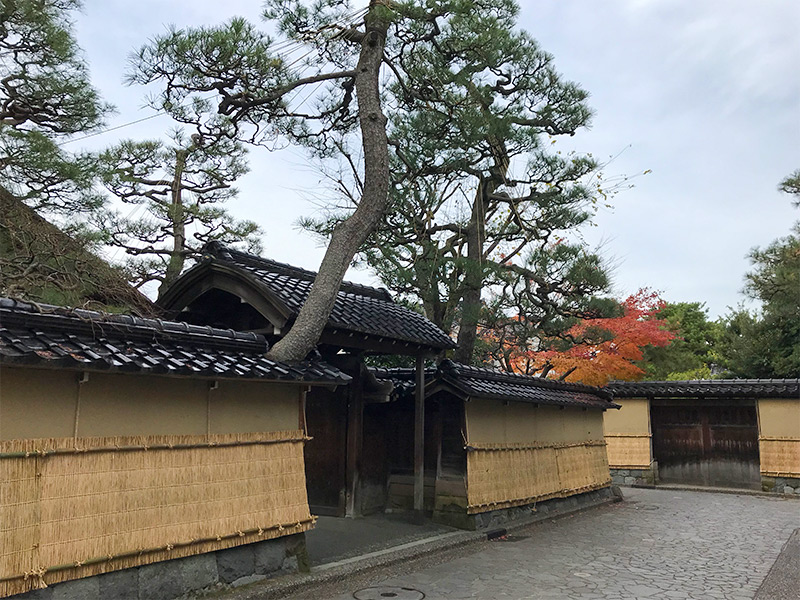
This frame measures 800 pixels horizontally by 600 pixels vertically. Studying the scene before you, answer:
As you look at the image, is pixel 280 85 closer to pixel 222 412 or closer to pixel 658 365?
pixel 222 412

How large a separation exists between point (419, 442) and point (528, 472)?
3379 millimetres

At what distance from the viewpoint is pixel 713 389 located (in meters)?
22.2

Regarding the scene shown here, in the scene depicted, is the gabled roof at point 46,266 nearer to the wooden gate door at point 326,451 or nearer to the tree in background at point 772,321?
the wooden gate door at point 326,451

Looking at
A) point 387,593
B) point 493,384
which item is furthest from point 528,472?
point 387,593

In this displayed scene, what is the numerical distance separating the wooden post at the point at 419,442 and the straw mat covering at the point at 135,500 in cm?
443

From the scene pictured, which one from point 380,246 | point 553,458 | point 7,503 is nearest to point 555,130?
point 380,246

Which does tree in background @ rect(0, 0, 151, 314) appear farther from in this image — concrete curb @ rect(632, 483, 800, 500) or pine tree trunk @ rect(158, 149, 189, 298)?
concrete curb @ rect(632, 483, 800, 500)

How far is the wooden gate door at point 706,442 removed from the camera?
2250 centimetres

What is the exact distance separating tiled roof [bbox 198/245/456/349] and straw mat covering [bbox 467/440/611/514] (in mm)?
2659

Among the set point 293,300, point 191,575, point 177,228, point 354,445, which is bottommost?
point 191,575

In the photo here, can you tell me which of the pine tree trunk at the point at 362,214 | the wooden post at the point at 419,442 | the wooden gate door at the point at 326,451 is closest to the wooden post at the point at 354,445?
the wooden gate door at the point at 326,451

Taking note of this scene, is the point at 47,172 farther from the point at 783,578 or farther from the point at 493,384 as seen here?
the point at 783,578

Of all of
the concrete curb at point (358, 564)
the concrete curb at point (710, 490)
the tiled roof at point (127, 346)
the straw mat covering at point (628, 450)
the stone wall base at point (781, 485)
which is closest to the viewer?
the tiled roof at point (127, 346)

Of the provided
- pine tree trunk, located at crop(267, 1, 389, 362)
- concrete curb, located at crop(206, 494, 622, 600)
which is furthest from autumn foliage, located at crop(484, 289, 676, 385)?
pine tree trunk, located at crop(267, 1, 389, 362)
